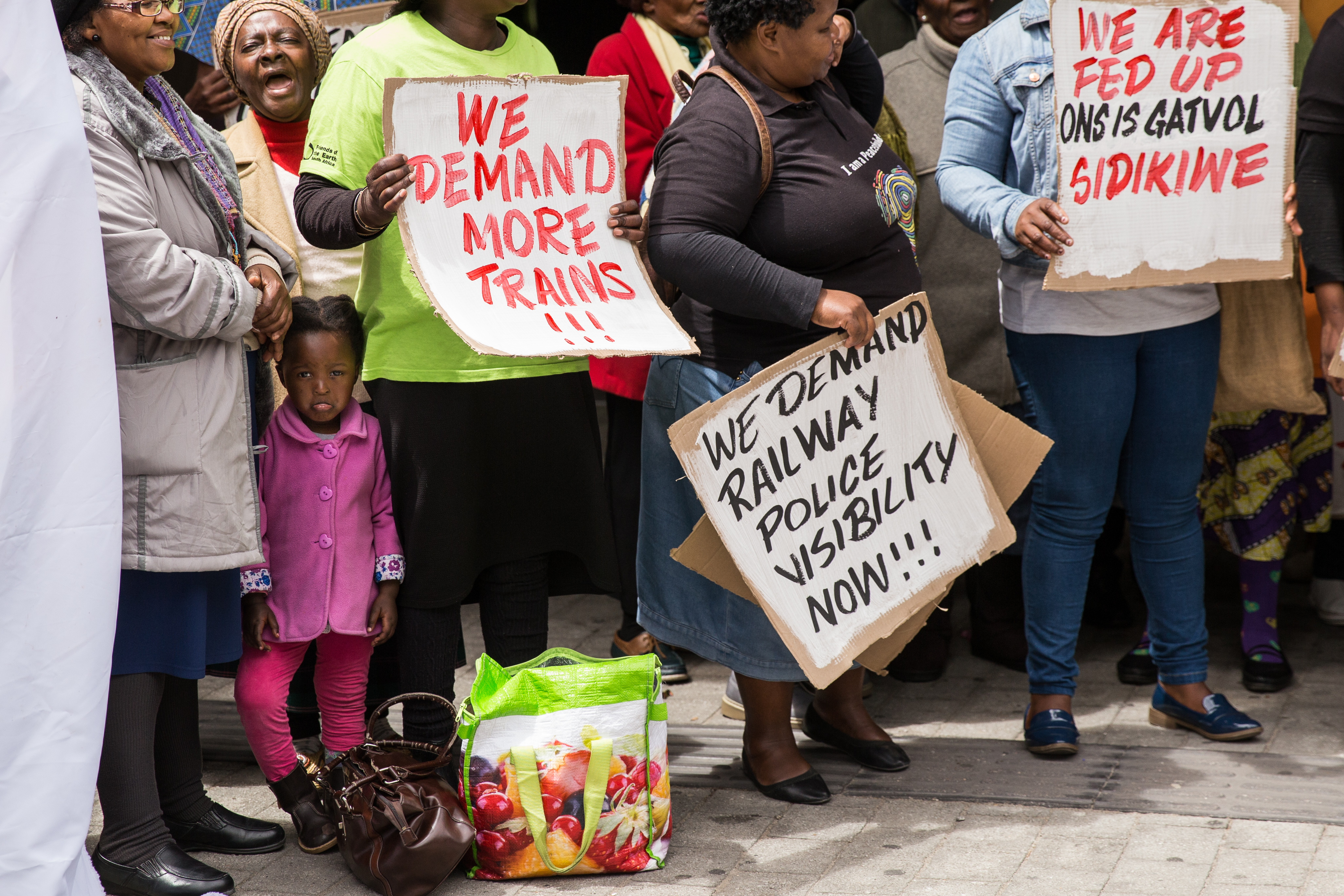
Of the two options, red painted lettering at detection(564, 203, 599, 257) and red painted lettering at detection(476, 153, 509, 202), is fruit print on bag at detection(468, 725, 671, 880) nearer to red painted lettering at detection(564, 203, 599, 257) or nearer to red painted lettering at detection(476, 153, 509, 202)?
red painted lettering at detection(564, 203, 599, 257)

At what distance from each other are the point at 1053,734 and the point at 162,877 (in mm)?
2232

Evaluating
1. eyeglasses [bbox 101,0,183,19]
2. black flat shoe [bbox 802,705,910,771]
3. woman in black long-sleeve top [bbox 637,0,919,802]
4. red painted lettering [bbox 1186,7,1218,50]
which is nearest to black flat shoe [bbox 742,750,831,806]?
woman in black long-sleeve top [bbox 637,0,919,802]

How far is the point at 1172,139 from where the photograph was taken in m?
3.49

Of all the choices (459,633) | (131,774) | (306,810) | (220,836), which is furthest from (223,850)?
(459,633)

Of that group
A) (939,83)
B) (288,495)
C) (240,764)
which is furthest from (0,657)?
(939,83)

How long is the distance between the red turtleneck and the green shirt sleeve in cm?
68

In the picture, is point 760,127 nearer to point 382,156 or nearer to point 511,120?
point 511,120

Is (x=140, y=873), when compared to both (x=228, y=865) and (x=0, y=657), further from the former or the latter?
(x=0, y=657)

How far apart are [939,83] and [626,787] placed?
246 centimetres

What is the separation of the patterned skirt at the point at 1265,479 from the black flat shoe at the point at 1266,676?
316 millimetres

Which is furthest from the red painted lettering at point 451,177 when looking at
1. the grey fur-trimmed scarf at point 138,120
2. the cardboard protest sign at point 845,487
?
the cardboard protest sign at point 845,487

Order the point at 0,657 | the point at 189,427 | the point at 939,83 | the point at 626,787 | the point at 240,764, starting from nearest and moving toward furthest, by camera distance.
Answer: the point at 0,657
the point at 189,427
the point at 626,787
the point at 240,764
the point at 939,83

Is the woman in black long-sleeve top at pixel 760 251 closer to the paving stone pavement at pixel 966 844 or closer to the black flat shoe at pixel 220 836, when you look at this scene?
the paving stone pavement at pixel 966 844

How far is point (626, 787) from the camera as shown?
3189 mm
